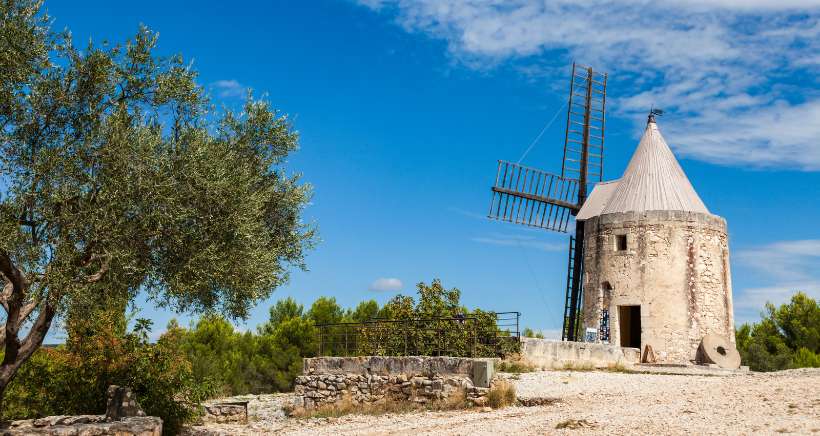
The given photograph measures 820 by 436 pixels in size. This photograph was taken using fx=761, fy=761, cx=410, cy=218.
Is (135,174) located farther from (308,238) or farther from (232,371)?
(232,371)

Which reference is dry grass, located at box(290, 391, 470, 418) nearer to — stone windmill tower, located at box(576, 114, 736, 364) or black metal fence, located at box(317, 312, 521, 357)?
black metal fence, located at box(317, 312, 521, 357)

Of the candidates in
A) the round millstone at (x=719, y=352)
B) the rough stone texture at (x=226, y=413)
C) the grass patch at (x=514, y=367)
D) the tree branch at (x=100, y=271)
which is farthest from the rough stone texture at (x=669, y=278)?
the tree branch at (x=100, y=271)

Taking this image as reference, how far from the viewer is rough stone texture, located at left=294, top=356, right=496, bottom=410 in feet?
50.2

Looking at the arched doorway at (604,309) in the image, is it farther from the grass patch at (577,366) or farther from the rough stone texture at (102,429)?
the rough stone texture at (102,429)

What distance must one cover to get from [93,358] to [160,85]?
5924mm

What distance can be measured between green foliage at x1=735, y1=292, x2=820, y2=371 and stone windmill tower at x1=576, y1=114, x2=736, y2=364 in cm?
601

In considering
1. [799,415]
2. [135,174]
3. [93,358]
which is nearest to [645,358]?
[799,415]

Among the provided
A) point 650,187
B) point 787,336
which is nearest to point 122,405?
point 650,187

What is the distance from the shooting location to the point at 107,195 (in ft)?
32.4

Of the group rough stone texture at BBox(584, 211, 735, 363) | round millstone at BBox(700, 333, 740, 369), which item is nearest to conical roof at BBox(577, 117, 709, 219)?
rough stone texture at BBox(584, 211, 735, 363)

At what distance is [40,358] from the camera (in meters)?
15.7

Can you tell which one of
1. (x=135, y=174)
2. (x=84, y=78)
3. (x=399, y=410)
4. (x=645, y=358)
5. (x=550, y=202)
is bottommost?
(x=399, y=410)

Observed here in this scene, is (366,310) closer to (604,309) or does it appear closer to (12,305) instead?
(604,309)

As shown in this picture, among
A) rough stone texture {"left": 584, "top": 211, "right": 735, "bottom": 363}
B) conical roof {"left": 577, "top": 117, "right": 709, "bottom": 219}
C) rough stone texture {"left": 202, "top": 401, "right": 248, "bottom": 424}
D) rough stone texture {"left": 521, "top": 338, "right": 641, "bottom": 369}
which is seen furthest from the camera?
conical roof {"left": 577, "top": 117, "right": 709, "bottom": 219}
